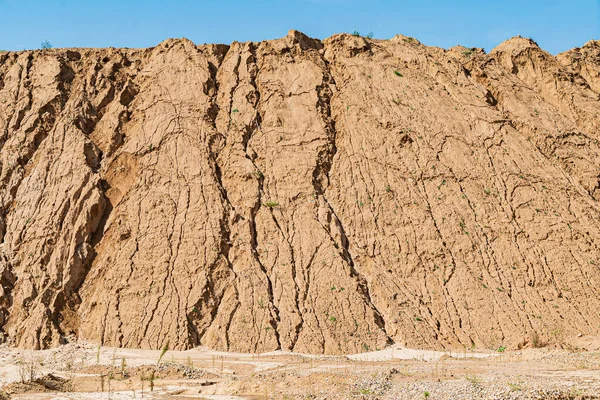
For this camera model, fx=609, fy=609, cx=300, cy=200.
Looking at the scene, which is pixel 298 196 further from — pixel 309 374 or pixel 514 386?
pixel 514 386

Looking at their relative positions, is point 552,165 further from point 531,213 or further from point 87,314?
point 87,314

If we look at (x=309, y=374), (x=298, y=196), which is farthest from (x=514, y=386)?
(x=298, y=196)

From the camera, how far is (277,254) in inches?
820

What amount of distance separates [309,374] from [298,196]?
10.2m

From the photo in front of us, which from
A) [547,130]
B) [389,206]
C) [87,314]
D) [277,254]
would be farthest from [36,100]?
[547,130]

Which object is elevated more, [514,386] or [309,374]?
[309,374]

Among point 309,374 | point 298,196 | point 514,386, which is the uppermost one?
point 298,196

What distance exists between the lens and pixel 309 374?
42.8 feet

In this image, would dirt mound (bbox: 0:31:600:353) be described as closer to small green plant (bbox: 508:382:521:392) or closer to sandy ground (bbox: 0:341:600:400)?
sandy ground (bbox: 0:341:600:400)

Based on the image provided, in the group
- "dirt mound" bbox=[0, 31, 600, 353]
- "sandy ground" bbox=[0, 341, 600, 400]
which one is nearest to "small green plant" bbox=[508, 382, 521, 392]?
"sandy ground" bbox=[0, 341, 600, 400]

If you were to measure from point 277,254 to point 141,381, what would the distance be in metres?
7.95

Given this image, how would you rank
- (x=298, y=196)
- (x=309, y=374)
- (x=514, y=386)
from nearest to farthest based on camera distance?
(x=514, y=386)
(x=309, y=374)
(x=298, y=196)

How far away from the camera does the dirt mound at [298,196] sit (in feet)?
63.1

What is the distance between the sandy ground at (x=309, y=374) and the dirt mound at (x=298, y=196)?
1089 millimetres
